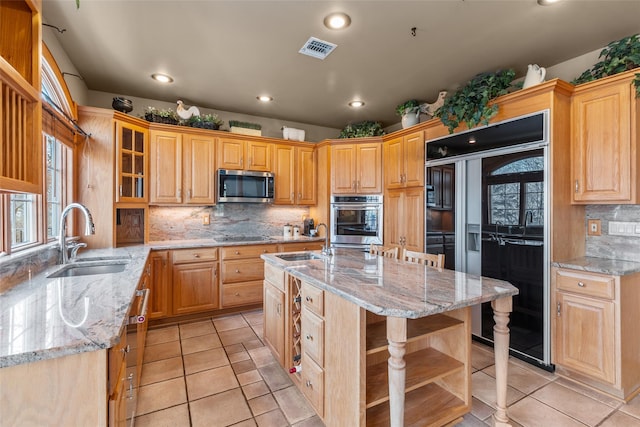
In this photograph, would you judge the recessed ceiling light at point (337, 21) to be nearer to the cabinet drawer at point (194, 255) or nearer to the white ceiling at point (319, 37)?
the white ceiling at point (319, 37)

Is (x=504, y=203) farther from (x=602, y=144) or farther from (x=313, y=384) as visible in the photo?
(x=313, y=384)

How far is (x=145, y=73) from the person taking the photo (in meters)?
3.00

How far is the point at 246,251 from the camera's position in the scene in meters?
3.72

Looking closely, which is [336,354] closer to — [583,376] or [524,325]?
[524,325]

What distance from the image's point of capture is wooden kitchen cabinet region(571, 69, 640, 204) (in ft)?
7.15

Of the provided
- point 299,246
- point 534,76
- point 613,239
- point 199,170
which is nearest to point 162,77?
point 199,170

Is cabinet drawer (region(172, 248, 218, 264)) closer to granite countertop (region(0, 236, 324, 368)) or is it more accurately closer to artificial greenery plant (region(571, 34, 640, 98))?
granite countertop (region(0, 236, 324, 368))

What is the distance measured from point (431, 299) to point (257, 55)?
2.47 m

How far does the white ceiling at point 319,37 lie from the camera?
205 centimetres

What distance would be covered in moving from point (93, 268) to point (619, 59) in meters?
4.36

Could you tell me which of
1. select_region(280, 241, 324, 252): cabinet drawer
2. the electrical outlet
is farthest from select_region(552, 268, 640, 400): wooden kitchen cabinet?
select_region(280, 241, 324, 252): cabinet drawer

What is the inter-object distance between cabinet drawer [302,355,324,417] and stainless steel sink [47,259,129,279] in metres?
1.51

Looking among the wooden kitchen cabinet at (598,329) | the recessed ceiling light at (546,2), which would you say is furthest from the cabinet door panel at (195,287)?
the recessed ceiling light at (546,2)

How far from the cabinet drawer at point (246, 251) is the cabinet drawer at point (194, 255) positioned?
126mm
